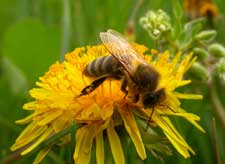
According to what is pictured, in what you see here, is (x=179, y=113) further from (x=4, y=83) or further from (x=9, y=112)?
(x=4, y=83)

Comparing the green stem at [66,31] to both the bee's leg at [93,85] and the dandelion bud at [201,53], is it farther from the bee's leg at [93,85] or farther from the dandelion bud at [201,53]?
the bee's leg at [93,85]

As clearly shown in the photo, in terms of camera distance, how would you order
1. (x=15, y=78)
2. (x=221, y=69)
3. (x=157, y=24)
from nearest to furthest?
(x=221, y=69)
(x=157, y=24)
(x=15, y=78)

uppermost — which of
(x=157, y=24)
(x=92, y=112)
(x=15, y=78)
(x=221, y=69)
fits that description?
(x=15, y=78)

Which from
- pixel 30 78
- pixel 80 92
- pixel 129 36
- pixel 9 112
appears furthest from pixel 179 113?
pixel 30 78

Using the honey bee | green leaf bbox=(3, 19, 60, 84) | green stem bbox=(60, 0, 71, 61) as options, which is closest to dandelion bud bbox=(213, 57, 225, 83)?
the honey bee

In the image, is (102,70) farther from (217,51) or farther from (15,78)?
(15,78)

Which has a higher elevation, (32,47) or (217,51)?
(32,47)

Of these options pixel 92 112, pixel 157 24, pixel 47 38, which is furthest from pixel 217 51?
pixel 47 38
